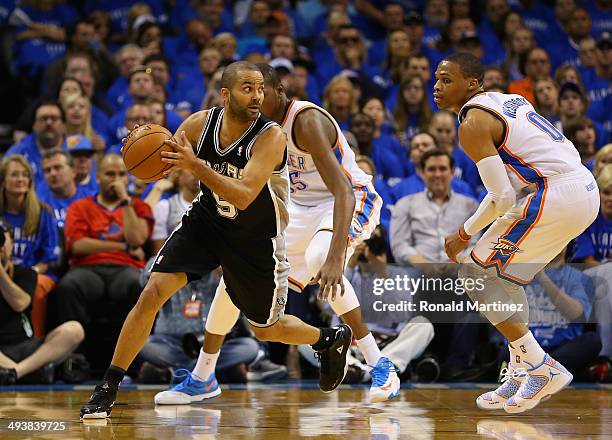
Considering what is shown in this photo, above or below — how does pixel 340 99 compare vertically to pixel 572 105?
above

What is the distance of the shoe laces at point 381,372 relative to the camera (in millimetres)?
5941

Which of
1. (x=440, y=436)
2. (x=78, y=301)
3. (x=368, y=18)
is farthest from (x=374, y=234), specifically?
(x=368, y=18)

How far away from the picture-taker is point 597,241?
783 centimetres

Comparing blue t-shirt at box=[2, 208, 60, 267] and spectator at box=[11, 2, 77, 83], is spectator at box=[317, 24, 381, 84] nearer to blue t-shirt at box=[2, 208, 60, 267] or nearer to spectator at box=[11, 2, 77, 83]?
spectator at box=[11, 2, 77, 83]

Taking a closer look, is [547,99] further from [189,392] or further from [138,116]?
[189,392]

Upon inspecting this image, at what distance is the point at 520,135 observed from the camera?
5.52 m

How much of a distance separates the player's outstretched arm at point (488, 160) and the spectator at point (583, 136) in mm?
3617

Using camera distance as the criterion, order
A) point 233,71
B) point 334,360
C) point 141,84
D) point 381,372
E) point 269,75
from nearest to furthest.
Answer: point 233,71 → point 269,75 → point 334,360 → point 381,372 → point 141,84

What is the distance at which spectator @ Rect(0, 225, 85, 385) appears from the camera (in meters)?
7.12

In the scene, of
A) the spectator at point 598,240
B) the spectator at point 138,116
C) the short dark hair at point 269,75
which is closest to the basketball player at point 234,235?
the short dark hair at point 269,75

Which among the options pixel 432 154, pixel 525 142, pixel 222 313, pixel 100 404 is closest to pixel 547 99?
pixel 432 154

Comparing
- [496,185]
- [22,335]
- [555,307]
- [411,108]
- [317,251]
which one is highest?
[496,185]

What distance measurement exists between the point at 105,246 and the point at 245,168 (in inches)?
121

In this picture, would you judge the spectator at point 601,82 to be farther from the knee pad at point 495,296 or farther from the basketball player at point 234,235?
the basketball player at point 234,235
